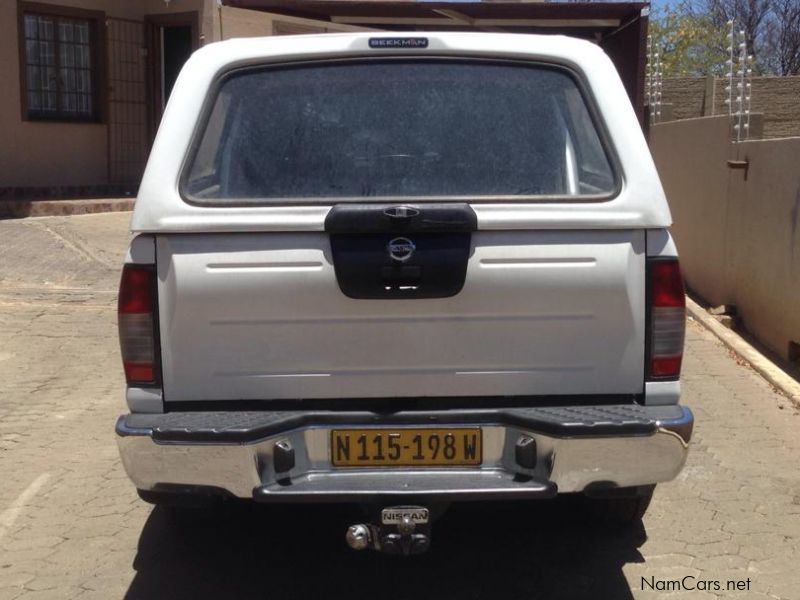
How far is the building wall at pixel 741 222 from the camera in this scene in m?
7.79

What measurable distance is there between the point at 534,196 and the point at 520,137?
14.7 inches

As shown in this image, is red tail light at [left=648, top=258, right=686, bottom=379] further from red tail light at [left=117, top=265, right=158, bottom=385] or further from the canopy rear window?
red tail light at [left=117, top=265, right=158, bottom=385]

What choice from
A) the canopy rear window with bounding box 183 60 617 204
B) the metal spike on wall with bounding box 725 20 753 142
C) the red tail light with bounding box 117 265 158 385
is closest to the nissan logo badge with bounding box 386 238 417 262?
the canopy rear window with bounding box 183 60 617 204

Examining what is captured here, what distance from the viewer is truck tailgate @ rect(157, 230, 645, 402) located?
344 cm

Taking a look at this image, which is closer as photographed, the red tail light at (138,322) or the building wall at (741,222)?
the red tail light at (138,322)

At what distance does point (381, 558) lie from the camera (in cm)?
439

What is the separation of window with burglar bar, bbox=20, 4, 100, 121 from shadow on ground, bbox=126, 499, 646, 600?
981 cm

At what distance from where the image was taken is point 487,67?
3.88 m

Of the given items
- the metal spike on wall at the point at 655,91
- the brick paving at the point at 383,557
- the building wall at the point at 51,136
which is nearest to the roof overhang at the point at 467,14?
the metal spike on wall at the point at 655,91

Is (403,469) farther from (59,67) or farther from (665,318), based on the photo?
(59,67)

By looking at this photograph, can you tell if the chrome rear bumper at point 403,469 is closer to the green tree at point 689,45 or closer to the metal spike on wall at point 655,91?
the metal spike on wall at point 655,91

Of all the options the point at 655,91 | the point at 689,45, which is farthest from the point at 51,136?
the point at 689,45

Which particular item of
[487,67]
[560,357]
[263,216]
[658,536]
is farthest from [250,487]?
[658,536]

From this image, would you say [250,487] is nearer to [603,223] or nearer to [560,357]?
[560,357]
